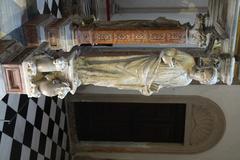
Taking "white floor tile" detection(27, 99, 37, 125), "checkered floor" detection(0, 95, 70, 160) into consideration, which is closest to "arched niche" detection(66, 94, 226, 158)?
"checkered floor" detection(0, 95, 70, 160)

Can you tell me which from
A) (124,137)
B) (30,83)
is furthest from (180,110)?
(30,83)

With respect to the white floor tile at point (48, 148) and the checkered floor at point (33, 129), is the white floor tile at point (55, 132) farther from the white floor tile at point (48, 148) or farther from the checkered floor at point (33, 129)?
the white floor tile at point (48, 148)

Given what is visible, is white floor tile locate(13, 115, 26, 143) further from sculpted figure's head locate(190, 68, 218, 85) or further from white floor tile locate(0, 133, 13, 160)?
sculpted figure's head locate(190, 68, 218, 85)

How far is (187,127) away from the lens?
519cm

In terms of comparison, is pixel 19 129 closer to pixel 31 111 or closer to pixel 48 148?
pixel 31 111

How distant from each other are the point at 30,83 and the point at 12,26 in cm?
94

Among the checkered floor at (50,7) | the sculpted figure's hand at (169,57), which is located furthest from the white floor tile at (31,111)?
the sculpted figure's hand at (169,57)

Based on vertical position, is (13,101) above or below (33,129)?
above

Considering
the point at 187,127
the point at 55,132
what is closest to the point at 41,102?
the point at 55,132

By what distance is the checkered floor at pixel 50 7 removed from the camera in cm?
452

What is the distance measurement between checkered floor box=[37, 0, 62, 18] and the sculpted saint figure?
1659 mm

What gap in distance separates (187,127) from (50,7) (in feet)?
7.59

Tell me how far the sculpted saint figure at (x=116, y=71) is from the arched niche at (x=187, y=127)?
217 centimetres

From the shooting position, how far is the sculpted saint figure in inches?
110
